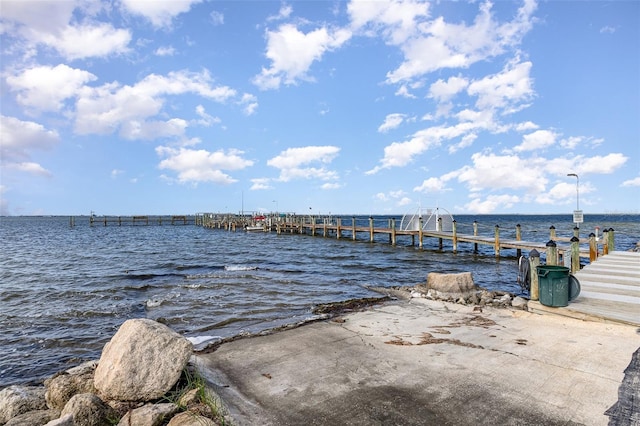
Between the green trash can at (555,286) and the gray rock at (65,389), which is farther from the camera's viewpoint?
the green trash can at (555,286)

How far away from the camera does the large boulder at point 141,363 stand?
428 cm

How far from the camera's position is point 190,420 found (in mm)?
3652

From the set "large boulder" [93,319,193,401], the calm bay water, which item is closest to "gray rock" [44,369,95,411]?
"large boulder" [93,319,193,401]

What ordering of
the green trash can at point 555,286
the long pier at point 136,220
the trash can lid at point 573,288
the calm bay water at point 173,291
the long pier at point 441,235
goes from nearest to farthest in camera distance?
the green trash can at point 555,286 → the trash can lid at point 573,288 → the calm bay water at point 173,291 → the long pier at point 441,235 → the long pier at point 136,220

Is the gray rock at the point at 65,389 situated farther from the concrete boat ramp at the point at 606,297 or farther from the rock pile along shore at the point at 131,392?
the concrete boat ramp at the point at 606,297

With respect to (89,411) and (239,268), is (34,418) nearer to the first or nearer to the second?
(89,411)

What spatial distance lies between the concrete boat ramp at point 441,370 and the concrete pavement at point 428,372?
0.05 ft

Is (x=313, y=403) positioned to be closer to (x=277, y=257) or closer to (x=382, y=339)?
(x=382, y=339)

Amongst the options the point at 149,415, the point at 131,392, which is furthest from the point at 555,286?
the point at 131,392

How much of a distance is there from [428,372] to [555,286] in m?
4.73

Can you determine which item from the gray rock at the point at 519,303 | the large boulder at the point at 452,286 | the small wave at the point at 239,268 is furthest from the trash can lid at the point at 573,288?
the small wave at the point at 239,268

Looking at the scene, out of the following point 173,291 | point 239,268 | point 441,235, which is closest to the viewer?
point 173,291

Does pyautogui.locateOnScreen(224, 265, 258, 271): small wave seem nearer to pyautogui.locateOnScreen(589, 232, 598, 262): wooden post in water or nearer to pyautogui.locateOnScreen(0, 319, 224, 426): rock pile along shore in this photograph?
pyautogui.locateOnScreen(0, 319, 224, 426): rock pile along shore

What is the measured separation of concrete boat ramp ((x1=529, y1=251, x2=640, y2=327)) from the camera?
7.42m
